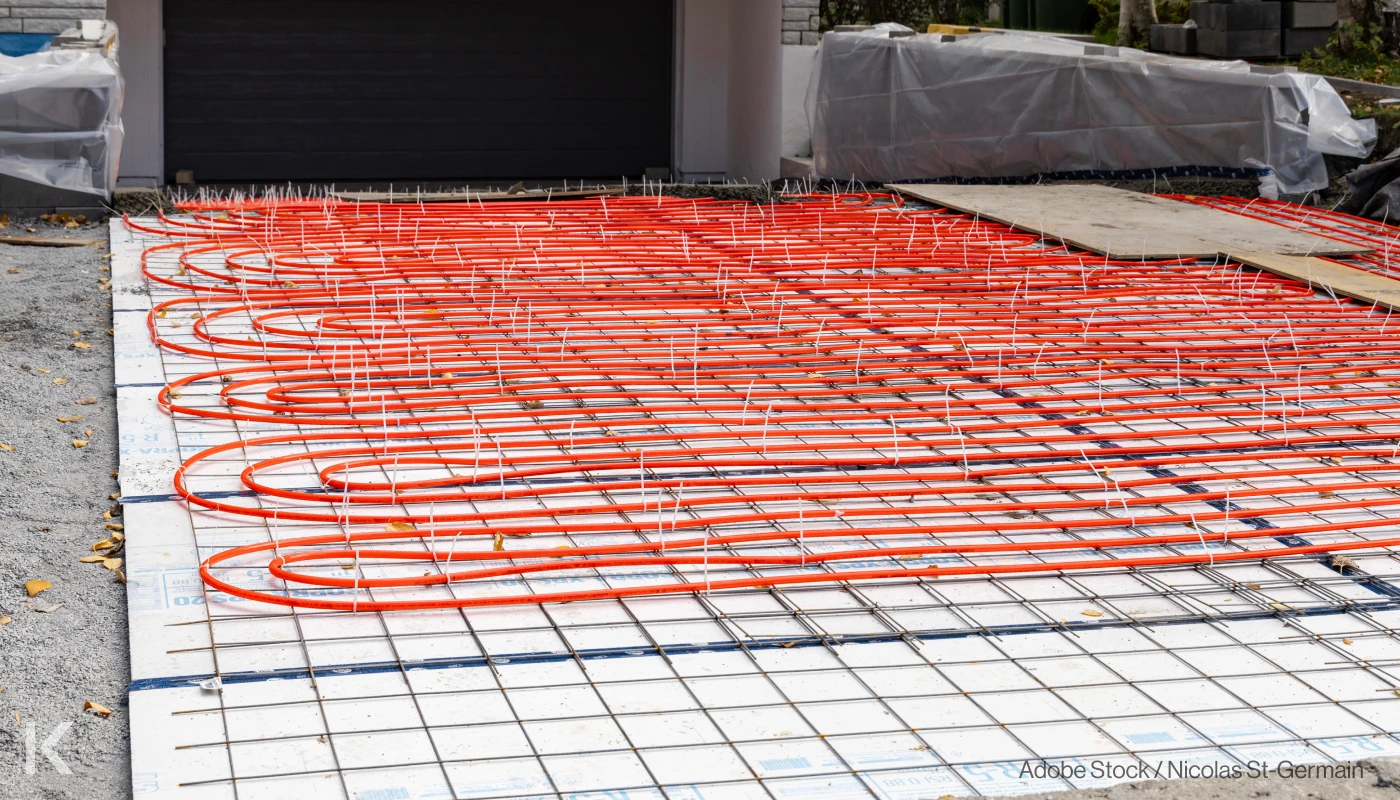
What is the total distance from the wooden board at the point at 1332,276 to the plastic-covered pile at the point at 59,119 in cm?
726

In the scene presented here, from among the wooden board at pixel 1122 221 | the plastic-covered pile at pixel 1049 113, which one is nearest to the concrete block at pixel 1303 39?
the plastic-covered pile at pixel 1049 113

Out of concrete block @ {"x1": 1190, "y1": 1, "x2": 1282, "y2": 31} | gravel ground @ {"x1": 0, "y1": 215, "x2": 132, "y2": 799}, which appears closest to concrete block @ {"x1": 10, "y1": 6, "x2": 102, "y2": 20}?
gravel ground @ {"x1": 0, "y1": 215, "x2": 132, "y2": 799}

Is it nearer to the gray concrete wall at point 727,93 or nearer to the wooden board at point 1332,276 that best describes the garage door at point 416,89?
the gray concrete wall at point 727,93

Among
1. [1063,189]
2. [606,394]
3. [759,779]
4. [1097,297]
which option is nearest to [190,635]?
[759,779]

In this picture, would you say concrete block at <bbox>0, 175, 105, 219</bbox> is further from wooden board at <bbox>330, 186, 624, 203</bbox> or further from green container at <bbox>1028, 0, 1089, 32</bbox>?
green container at <bbox>1028, 0, 1089, 32</bbox>

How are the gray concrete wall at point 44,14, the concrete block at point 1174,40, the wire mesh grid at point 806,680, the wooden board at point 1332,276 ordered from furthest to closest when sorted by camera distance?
the concrete block at point 1174,40 → the gray concrete wall at point 44,14 → the wooden board at point 1332,276 → the wire mesh grid at point 806,680

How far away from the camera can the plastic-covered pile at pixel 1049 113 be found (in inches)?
402

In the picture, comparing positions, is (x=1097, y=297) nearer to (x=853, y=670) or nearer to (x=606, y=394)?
(x=606, y=394)

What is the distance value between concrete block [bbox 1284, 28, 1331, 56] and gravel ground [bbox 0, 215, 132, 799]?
12.0 metres

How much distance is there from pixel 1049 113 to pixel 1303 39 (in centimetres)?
490

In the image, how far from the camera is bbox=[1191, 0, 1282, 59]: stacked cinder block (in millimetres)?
14414

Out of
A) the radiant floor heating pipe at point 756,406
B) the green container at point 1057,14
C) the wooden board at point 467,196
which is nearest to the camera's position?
the radiant floor heating pipe at point 756,406

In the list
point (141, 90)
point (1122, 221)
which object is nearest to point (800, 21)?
point (1122, 221)

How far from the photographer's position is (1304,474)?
15.9 feet
